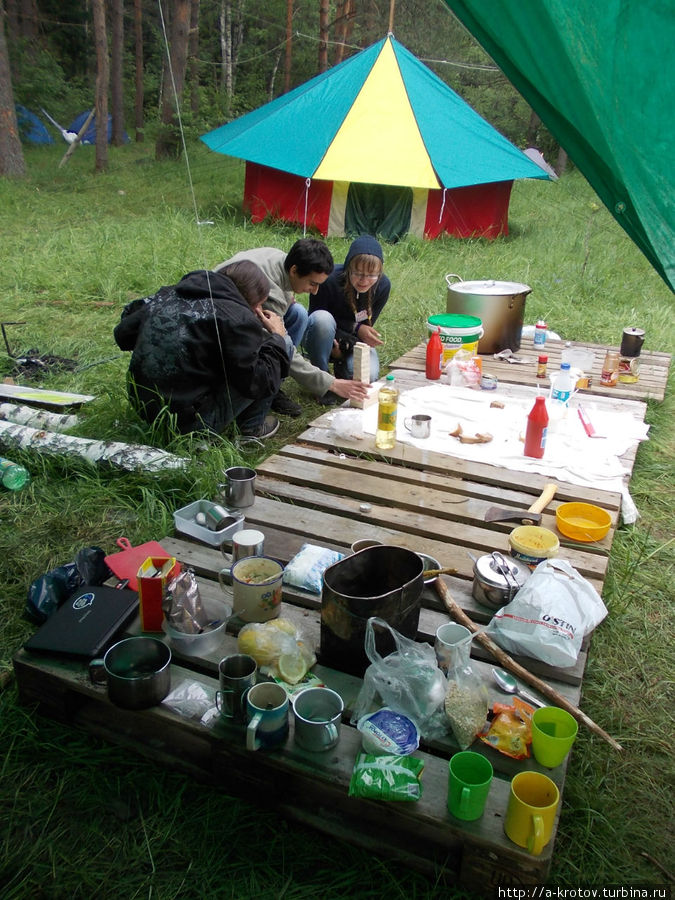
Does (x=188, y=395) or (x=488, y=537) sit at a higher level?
(x=188, y=395)

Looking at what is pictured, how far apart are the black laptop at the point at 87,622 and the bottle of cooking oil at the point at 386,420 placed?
1.44m

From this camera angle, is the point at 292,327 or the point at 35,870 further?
the point at 292,327

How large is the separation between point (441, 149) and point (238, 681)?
7.95m

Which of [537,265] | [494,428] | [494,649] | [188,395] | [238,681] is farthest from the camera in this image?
[537,265]

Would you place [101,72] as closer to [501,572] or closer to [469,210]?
[469,210]

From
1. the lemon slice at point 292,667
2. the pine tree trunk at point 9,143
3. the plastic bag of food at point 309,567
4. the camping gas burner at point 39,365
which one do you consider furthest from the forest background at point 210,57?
the lemon slice at point 292,667

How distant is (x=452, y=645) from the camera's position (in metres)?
1.77

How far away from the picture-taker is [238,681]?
63.0 inches

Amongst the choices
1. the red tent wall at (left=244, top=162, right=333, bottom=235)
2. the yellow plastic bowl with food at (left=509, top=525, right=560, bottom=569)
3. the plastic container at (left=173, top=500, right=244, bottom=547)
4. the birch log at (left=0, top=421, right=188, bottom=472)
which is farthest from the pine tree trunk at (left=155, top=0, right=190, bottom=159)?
the yellow plastic bowl with food at (left=509, top=525, right=560, bottom=569)

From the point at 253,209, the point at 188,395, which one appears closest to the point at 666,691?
the point at 188,395

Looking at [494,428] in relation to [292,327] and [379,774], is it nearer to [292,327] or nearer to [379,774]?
[292,327]

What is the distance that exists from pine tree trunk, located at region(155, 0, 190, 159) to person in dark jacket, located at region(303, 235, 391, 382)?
9157 mm

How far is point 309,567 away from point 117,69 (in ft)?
53.5

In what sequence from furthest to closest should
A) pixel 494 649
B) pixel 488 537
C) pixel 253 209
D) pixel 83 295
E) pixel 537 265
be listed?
pixel 253 209 → pixel 537 265 → pixel 83 295 → pixel 488 537 → pixel 494 649
